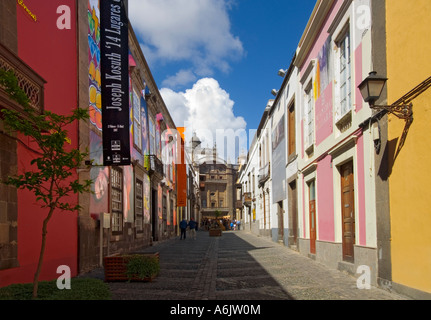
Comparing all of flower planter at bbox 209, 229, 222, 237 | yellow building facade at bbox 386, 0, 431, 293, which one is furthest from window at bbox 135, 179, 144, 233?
flower planter at bbox 209, 229, 222, 237

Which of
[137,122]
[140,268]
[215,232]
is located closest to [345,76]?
[140,268]

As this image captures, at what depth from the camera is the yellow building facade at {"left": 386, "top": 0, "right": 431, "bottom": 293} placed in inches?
239

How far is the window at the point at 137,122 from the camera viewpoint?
→ 55.8 feet

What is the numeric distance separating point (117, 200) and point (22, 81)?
8.32m

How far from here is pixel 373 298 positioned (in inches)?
262

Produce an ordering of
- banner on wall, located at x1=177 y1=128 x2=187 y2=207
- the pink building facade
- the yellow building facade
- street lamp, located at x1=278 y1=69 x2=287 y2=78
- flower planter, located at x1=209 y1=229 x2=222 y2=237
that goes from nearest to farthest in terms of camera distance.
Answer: the yellow building facade
the pink building facade
street lamp, located at x1=278 y1=69 x2=287 y2=78
flower planter, located at x1=209 y1=229 x2=222 y2=237
banner on wall, located at x1=177 y1=128 x2=187 y2=207

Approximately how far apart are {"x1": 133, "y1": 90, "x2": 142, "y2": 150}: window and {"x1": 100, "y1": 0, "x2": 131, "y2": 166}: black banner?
564 cm

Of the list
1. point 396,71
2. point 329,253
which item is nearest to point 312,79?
point 329,253

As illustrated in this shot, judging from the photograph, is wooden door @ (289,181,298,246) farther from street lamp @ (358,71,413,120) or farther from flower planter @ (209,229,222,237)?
flower planter @ (209,229,222,237)

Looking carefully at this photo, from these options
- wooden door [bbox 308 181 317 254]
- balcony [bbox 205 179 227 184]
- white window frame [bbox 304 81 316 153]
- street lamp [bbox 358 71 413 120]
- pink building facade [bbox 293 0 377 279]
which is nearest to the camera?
street lamp [bbox 358 71 413 120]

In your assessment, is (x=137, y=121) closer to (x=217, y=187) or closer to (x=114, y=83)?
(x=114, y=83)

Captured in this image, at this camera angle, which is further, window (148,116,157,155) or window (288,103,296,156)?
window (148,116,157,155)
